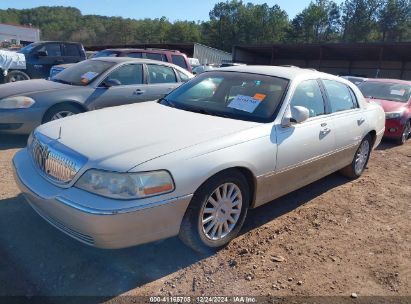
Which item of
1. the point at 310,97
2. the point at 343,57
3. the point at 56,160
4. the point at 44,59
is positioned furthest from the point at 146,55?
the point at 343,57

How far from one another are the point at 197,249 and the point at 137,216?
2.56ft

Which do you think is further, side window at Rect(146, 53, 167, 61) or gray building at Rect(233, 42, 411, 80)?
gray building at Rect(233, 42, 411, 80)

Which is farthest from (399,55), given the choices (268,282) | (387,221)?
(268,282)

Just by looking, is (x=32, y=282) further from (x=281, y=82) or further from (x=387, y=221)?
(x=387, y=221)

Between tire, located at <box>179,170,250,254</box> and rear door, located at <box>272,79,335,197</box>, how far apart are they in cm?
48

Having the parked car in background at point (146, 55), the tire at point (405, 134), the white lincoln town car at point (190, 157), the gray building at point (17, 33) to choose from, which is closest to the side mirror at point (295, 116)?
the white lincoln town car at point (190, 157)

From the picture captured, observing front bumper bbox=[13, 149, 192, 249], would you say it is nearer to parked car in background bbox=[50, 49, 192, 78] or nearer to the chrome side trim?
the chrome side trim

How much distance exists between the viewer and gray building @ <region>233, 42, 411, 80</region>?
27478 mm

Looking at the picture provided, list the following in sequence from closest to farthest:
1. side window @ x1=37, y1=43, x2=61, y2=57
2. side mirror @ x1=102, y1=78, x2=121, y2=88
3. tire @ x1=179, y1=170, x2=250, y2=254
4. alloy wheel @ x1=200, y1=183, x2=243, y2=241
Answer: tire @ x1=179, y1=170, x2=250, y2=254, alloy wheel @ x1=200, y1=183, x2=243, y2=241, side mirror @ x1=102, y1=78, x2=121, y2=88, side window @ x1=37, y1=43, x2=61, y2=57

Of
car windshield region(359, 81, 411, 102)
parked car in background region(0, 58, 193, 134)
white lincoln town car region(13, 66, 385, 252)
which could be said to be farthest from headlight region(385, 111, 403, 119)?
parked car in background region(0, 58, 193, 134)

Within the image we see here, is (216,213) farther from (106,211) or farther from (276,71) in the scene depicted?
(276,71)

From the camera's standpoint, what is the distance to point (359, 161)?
18.1 ft

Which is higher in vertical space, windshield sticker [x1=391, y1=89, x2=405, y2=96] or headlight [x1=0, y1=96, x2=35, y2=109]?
windshield sticker [x1=391, y1=89, x2=405, y2=96]

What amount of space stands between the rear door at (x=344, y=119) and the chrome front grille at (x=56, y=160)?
2.98 meters
